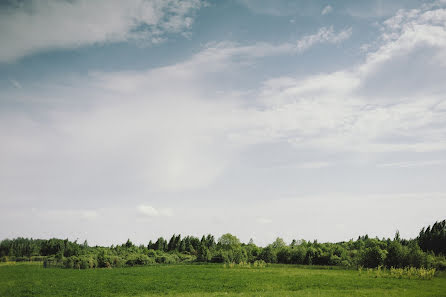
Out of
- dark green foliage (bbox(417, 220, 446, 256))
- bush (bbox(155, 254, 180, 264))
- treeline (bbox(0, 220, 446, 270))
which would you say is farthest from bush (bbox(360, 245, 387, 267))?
bush (bbox(155, 254, 180, 264))

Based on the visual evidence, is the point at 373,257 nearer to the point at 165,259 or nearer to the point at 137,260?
the point at 165,259

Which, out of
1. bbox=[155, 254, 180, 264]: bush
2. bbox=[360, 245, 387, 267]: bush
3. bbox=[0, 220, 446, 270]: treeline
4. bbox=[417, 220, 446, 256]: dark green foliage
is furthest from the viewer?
bbox=[155, 254, 180, 264]: bush

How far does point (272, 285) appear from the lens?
38656mm

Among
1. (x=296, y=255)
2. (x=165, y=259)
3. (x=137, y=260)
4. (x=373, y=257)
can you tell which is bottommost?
(x=165, y=259)

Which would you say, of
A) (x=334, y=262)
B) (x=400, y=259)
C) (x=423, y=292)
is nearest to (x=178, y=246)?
(x=334, y=262)

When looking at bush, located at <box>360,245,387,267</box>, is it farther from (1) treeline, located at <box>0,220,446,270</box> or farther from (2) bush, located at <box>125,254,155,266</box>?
(2) bush, located at <box>125,254,155,266</box>

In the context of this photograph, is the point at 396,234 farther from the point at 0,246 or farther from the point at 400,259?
the point at 0,246

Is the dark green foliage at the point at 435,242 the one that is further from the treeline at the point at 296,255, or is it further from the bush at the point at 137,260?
the bush at the point at 137,260

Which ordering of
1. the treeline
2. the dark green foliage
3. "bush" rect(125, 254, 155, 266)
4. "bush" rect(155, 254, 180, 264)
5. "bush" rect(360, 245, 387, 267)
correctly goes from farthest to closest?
"bush" rect(155, 254, 180, 264)
"bush" rect(125, 254, 155, 266)
the dark green foliage
"bush" rect(360, 245, 387, 267)
the treeline

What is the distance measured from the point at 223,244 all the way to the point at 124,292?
4596 inches

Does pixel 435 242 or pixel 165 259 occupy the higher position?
pixel 435 242

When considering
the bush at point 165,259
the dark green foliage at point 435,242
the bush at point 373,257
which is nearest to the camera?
the bush at point 373,257

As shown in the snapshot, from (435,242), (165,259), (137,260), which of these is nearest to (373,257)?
(435,242)

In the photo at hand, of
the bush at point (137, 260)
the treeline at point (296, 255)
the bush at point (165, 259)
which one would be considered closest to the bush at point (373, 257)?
the treeline at point (296, 255)
